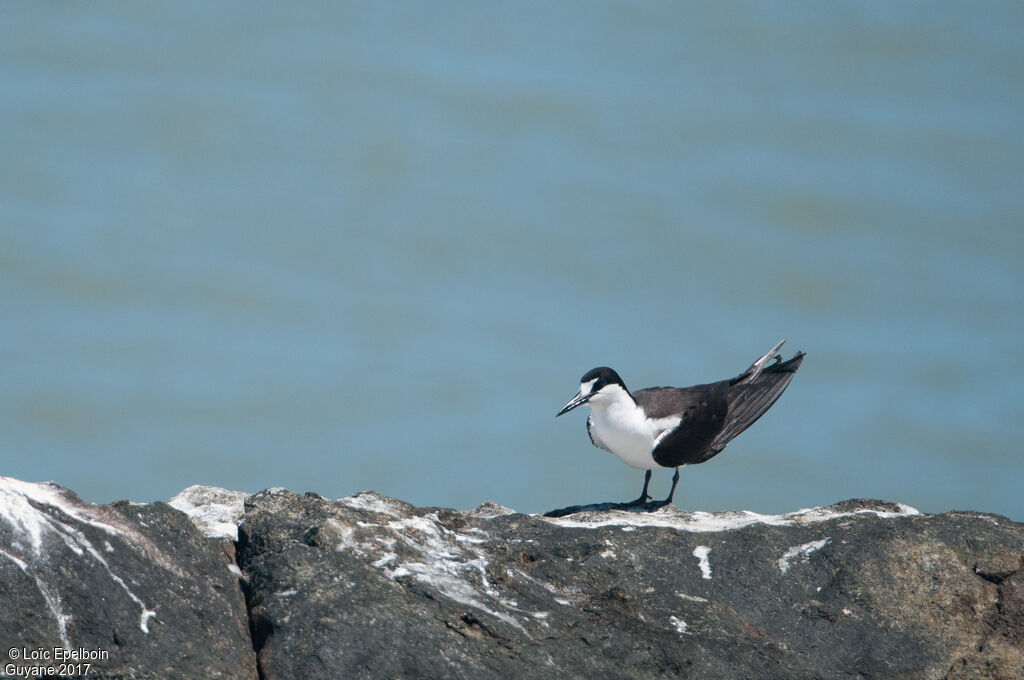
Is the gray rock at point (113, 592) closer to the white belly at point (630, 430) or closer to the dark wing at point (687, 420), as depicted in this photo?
the white belly at point (630, 430)

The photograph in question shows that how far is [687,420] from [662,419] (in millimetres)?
186

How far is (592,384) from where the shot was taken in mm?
7695

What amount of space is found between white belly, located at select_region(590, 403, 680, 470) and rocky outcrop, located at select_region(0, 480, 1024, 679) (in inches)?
57.7

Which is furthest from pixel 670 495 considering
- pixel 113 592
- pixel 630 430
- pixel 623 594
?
pixel 113 592

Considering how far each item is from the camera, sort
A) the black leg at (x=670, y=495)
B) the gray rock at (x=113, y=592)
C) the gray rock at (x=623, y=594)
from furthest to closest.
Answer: the black leg at (x=670, y=495), the gray rock at (x=623, y=594), the gray rock at (x=113, y=592)

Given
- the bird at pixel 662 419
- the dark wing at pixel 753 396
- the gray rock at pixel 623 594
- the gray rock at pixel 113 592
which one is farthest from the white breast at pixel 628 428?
the gray rock at pixel 113 592

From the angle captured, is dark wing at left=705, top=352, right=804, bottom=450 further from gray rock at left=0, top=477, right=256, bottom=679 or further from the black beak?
gray rock at left=0, top=477, right=256, bottom=679

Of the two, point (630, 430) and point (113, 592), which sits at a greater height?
point (630, 430)

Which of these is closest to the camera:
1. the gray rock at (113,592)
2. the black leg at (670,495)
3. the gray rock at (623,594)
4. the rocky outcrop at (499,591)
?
the gray rock at (113,592)

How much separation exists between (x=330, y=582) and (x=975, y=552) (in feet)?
10.6

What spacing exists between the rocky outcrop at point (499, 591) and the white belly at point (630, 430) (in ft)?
4.81

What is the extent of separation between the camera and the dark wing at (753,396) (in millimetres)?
7809

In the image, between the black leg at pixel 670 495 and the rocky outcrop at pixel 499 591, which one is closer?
the rocky outcrop at pixel 499 591

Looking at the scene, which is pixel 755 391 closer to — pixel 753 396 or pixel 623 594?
pixel 753 396
